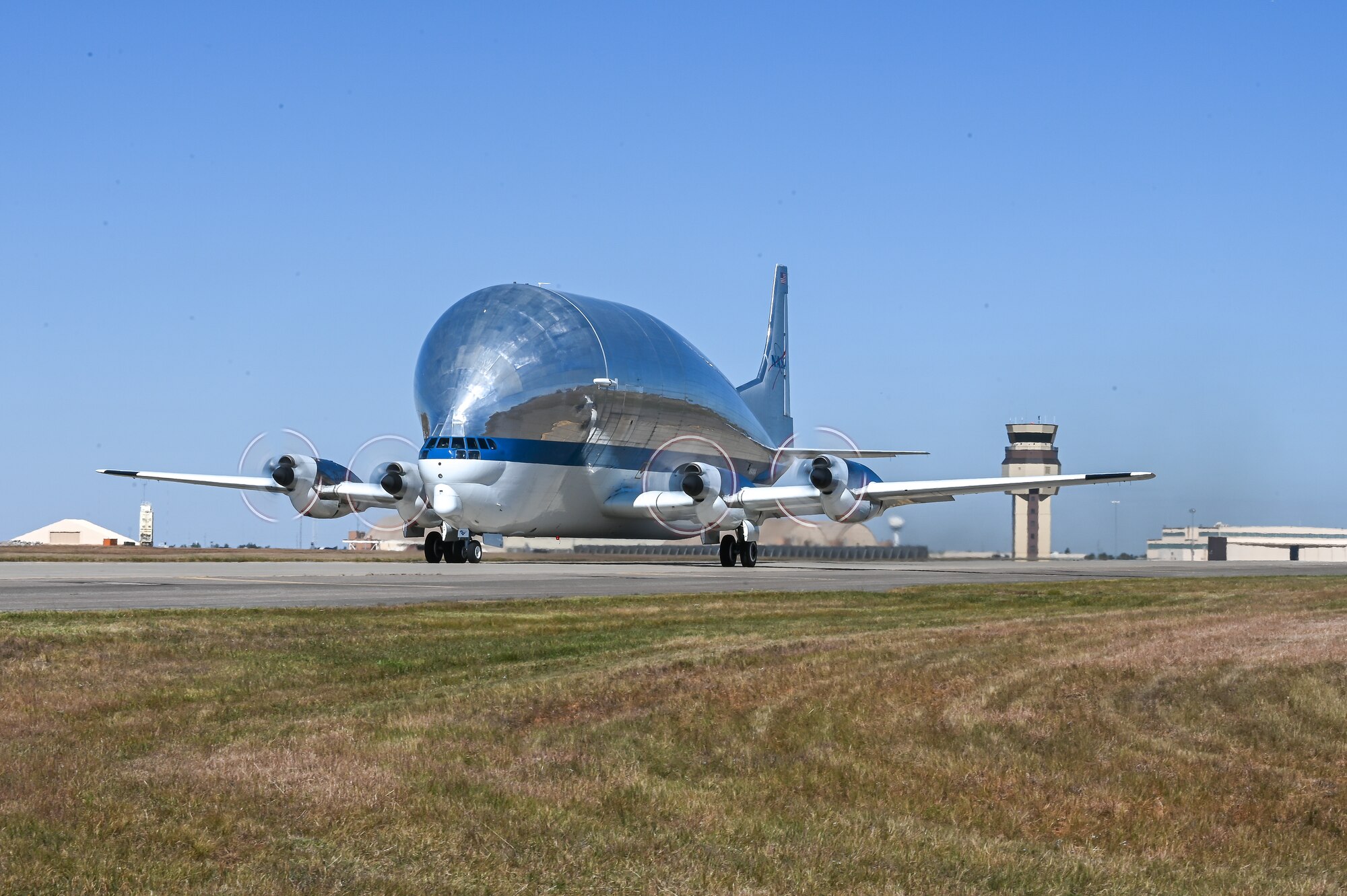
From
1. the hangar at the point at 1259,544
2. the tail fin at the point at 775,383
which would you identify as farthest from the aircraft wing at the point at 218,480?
the hangar at the point at 1259,544

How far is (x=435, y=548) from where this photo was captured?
165 feet

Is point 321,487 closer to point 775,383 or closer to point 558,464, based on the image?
point 558,464

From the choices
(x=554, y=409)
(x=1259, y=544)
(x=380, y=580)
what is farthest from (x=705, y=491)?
(x=1259, y=544)

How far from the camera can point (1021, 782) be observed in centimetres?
851

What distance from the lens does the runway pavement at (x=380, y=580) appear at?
24.3m

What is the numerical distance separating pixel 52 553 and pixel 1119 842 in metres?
58.3

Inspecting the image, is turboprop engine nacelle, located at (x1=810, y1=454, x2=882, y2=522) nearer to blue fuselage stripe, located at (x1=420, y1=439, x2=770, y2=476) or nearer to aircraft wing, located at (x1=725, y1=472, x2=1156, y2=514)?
aircraft wing, located at (x1=725, y1=472, x2=1156, y2=514)

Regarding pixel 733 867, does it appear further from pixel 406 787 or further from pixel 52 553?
pixel 52 553

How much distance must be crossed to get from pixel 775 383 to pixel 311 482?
34.1 metres

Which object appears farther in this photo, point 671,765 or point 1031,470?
point 1031,470

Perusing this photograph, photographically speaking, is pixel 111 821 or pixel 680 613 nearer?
pixel 111 821

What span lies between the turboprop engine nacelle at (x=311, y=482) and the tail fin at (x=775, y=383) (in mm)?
29218

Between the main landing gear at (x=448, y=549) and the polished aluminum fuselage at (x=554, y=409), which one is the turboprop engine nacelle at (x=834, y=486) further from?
the main landing gear at (x=448, y=549)

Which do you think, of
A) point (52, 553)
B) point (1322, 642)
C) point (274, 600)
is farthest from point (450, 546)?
point (1322, 642)
